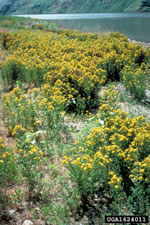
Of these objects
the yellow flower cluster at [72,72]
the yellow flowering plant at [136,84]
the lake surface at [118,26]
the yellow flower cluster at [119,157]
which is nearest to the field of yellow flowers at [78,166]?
the yellow flower cluster at [119,157]

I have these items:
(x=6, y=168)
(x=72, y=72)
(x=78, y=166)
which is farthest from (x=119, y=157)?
(x=72, y=72)

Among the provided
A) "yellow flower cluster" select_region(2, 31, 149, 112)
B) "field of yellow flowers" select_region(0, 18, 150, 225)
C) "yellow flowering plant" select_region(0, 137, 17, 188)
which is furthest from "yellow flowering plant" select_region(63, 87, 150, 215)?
"yellow flower cluster" select_region(2, 31, 149, 112)

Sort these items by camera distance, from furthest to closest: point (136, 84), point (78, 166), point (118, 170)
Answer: point (136, 84) → point (118, 170) → point (78, 166)

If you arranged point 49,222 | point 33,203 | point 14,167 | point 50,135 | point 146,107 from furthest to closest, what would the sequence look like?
point 146,107 → point 50,135 → point 14,167 → point 33,203 → point 49,222

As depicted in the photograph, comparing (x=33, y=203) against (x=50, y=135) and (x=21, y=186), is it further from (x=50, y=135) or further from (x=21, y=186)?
(x=50, y=135)

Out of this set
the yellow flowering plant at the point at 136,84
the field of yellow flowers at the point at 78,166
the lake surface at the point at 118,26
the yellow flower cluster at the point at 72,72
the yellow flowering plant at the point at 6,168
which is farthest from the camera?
the lake surface at the point at 118,26

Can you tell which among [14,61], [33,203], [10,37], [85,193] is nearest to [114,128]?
[85,193]

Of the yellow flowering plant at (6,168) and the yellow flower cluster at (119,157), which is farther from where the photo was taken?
the yellow flowering plant at (6,168)

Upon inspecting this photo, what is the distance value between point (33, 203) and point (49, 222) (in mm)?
460

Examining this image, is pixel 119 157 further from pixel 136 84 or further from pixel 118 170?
pixel 136 84

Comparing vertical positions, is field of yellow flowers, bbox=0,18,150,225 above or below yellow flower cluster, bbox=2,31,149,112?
below

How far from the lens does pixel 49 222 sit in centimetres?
319

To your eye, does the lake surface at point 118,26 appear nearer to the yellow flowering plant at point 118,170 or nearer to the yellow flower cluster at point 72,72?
the yellow flower cluster at point 72,72

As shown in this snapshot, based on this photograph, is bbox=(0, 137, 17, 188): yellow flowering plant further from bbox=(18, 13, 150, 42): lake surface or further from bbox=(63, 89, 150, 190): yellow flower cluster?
bbox=(18, 13, 150, 42): lake surface
